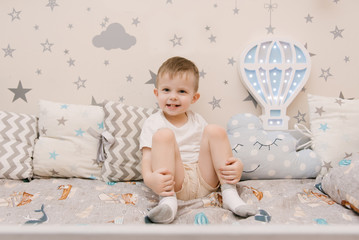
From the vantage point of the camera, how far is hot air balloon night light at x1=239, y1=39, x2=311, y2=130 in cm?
146

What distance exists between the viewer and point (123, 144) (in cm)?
129

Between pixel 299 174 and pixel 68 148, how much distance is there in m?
1.08

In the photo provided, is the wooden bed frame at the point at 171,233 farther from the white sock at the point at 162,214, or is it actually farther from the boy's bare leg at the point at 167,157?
the boy's bare leg at the point at 167,157

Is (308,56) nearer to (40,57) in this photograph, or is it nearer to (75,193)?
(75,193)

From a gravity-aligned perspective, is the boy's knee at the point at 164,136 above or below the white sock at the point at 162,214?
above

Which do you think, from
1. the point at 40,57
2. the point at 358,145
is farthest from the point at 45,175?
the point at 358,145

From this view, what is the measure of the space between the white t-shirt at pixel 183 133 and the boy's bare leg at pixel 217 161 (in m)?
0.12

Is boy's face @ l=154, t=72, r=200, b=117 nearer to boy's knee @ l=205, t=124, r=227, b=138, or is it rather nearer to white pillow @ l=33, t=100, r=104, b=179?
boy's knee @ l=205, t=124, r=227, b=138

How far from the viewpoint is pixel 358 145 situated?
1.26 meters

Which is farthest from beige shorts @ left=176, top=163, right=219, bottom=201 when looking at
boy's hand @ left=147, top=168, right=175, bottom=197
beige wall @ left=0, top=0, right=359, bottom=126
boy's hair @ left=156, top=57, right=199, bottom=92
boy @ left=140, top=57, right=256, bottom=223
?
beige wall @ left=0, top=0, right=359, bottom=126

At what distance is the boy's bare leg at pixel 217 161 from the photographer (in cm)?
95

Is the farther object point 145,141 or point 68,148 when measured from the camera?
point 68,148

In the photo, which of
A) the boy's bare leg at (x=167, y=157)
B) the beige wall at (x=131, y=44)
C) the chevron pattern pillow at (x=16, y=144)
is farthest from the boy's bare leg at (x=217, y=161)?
→ the chevron pattern pillow at (x=16, y=144)

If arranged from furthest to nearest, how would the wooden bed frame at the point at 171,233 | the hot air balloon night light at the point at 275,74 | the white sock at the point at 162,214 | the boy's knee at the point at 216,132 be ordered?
the hot air balloon night light at the point at 275,74
the boy's knee at the point at 216,132
the white sock at the point at 162,214
the wooden bed frame at the point at 171,233
